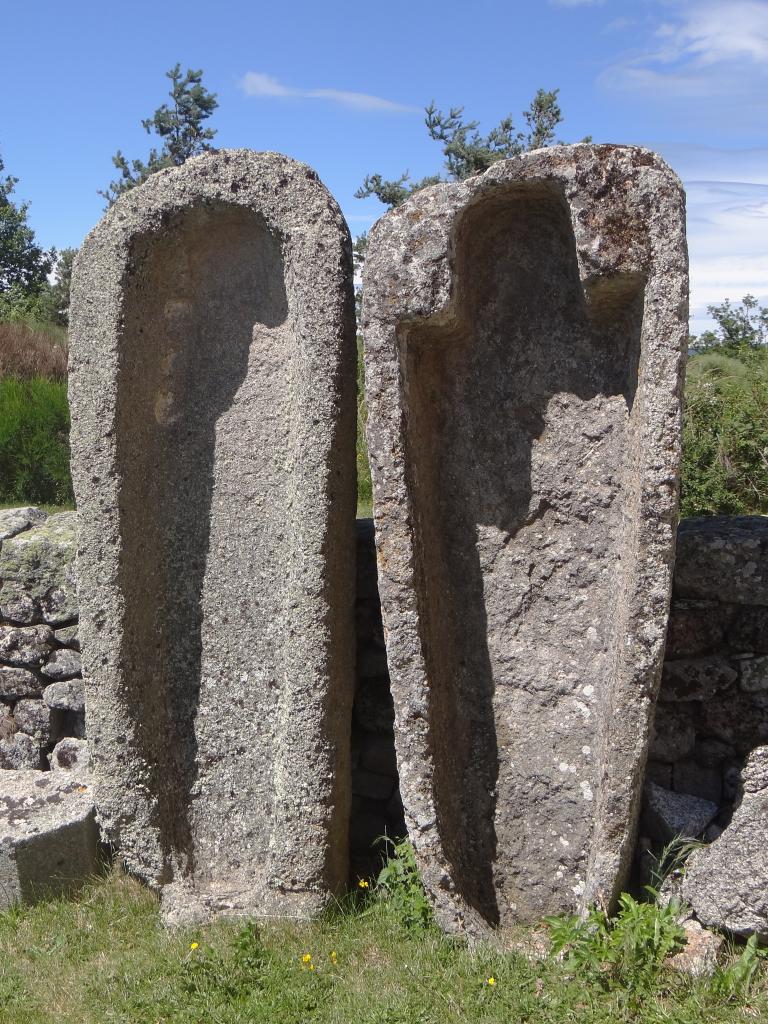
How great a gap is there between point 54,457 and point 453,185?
4.39 metres

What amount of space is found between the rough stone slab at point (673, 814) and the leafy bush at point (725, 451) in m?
4.25

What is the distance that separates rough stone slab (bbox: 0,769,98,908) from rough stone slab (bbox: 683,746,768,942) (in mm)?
1928

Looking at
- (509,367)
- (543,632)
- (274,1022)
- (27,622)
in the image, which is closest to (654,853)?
(543,632)

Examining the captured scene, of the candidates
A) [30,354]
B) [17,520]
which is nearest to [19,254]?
[30,354]

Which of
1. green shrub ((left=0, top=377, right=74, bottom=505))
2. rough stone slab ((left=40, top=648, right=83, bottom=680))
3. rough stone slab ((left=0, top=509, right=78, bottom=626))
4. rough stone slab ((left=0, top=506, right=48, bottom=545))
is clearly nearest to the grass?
rough stone slab ((left=40, top=648, right=83, bottom=680))

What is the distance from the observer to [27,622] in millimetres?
3895

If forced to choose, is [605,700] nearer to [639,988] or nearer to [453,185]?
[639,988]

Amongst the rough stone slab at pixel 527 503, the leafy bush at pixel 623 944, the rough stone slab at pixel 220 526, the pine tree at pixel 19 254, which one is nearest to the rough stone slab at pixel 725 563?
the rough stone slab at pixel 527 503

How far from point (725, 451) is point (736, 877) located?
17.5ft

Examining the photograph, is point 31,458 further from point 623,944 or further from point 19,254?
point 19,254

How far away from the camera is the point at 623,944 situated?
8.27ft

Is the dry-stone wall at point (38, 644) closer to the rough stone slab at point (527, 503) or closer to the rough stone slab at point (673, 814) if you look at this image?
the rough stone slab at point (527, 503)

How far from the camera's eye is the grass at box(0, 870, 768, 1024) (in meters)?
2.43

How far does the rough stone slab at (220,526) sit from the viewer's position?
2.94 meters
